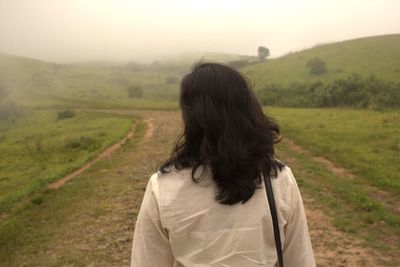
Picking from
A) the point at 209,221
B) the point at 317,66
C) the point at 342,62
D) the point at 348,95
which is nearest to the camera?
the point at 209,221

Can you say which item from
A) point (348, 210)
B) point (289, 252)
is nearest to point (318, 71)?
point (348, 210)

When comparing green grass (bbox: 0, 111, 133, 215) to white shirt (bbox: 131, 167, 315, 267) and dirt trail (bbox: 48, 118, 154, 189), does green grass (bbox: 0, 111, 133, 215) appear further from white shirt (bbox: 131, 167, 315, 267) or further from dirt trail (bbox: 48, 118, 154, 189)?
white shirt (bbox: 131, 167, 315, 267)

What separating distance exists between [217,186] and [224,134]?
0.23 m

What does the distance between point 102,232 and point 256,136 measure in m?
6.55

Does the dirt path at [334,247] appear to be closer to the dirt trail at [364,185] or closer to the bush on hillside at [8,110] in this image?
the dirt trail at [364,185]

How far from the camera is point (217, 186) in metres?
1.90

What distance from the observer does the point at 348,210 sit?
872 cm

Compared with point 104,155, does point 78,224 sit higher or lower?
higher

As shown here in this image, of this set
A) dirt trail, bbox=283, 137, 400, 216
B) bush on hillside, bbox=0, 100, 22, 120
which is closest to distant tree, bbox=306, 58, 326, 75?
bush on hillside, bbox=0, 100, 22, 120

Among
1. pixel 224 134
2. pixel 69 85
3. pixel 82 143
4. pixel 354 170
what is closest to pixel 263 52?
pixel 69 85

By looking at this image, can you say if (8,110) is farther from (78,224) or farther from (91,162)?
(78,224)

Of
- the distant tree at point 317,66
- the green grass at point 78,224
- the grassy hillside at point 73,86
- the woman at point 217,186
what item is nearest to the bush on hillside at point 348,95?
the distant tree at point 317,66

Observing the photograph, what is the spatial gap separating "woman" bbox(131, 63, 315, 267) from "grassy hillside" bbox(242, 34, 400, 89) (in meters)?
46.0

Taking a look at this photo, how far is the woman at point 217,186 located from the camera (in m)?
1.89
